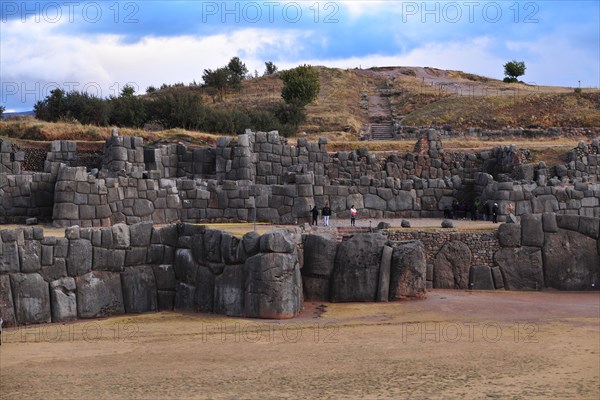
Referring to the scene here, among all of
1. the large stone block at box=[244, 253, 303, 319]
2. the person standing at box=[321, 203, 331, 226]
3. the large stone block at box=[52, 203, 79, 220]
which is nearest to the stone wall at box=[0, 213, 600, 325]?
the large stone block at box=[244, 253, 303, 319]

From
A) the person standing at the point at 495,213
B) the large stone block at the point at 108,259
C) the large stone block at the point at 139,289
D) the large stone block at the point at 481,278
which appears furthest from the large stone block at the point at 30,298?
the person standing at the point at 495,213

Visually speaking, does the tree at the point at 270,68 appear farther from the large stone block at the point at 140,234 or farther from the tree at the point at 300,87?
the large stone block at the point at 140,234

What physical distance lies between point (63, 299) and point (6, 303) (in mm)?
1464

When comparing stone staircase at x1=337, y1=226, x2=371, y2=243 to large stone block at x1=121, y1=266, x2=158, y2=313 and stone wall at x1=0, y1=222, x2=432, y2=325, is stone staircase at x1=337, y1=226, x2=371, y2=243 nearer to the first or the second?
stone wall at x1=0, y1=222, x2=432, y2=325

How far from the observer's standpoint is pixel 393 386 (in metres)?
18.3

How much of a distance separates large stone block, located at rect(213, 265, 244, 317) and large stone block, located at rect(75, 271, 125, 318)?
2763 mm

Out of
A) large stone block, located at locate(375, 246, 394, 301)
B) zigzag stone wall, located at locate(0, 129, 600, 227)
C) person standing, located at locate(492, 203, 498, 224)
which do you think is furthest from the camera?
person standing, located at locate(492, 203, 498, 224)

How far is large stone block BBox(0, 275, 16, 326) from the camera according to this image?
24781 mm

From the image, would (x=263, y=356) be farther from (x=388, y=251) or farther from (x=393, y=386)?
(x=388, y=251)

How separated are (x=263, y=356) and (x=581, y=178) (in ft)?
78.3

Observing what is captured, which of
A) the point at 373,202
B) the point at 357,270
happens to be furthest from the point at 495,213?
the point at 357,270

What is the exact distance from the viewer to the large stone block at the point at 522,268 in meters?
29.2

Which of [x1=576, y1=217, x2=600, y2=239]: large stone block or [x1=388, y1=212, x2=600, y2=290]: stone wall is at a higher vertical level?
[x1=576, y1=217, x2=600, y2=239]: large stone block

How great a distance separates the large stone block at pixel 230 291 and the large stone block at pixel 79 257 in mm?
3443
